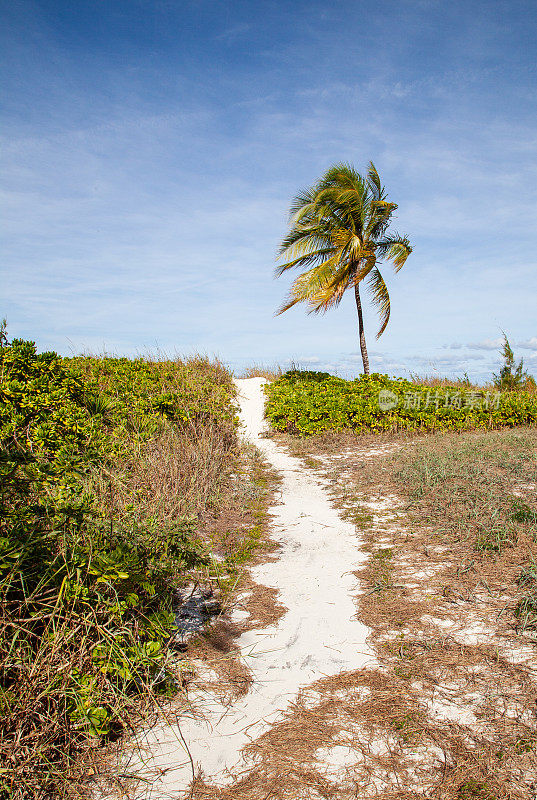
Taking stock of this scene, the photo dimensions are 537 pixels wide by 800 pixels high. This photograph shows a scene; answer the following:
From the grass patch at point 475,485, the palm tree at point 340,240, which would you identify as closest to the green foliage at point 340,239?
the palm tree at point 340,240

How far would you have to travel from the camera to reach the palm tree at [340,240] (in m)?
15.2

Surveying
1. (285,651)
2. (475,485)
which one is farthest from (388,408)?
(285,651)

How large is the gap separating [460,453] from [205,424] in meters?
4.35

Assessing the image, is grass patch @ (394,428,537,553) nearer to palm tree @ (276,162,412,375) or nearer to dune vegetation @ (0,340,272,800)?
dune vegetation @ (0,340,272,800)

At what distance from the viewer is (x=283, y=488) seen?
7.52 metres

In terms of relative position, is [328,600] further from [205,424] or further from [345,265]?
[345,265]

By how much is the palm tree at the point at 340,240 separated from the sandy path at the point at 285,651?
10.6 metres

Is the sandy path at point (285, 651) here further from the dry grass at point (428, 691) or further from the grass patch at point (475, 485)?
the grass patch at point (475, 485)

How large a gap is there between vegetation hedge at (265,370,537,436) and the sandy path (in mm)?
5212

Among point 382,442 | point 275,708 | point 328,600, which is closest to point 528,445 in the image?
point 382,442

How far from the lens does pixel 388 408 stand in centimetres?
1137

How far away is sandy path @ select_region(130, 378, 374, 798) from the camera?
90.1 inches

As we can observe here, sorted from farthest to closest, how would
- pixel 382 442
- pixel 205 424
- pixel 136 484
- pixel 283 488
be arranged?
pixel 382 442
pixel 205 424
pixel 283 488
pixel 136 484

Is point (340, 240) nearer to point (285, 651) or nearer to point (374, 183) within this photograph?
point (374, 183)
